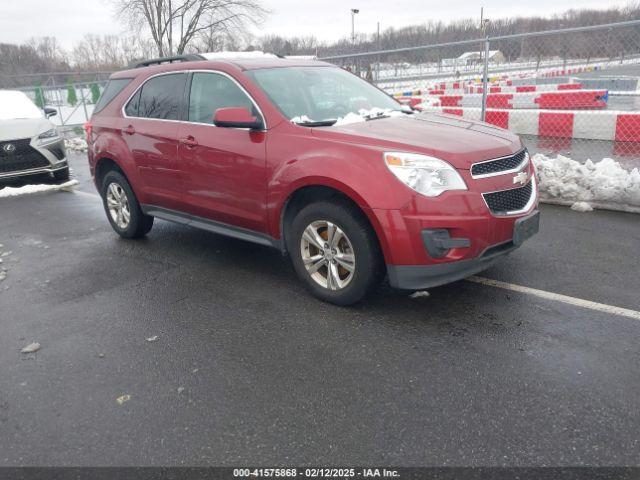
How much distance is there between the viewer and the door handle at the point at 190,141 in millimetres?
4547

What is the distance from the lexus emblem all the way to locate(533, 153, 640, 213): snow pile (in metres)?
8.30

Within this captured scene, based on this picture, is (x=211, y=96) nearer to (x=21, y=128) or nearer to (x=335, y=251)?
(x=335, y=251)

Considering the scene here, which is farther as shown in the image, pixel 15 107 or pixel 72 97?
pixel 72 97

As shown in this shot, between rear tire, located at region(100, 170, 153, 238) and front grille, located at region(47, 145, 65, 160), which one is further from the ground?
front grille, located at region(47, 145, 65, 160)

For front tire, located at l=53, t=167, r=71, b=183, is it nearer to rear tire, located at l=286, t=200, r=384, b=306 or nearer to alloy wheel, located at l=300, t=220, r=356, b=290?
rear tire, located at l=286, t=200, r=384, b=306

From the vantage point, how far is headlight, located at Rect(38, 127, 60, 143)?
364 inches

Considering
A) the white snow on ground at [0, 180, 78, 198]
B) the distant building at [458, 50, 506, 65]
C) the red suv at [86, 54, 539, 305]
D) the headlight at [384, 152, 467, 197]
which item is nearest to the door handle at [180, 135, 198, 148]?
the red suv at [86, 54, 539, 305]

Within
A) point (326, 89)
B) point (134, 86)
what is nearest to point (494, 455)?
point (326, 89)

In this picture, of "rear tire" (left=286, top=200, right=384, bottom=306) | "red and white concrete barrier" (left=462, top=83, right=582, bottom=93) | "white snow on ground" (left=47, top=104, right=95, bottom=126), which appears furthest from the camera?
"white snow on ground" (left=47, top=104, right=95, bottom=126)

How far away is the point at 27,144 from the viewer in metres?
8.99

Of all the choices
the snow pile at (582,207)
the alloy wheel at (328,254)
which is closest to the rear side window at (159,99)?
the alloy wheel at (328,254)

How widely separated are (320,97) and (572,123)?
23.1 ft

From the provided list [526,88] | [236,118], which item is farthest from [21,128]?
[526,88]

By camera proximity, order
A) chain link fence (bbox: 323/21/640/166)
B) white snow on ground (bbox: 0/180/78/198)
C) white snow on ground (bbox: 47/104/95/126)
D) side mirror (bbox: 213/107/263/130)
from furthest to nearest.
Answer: white snow on ground (bbox: 47/104/95/126)
white snow on ground (bbox: 0/180/78/198)
chain link fence (bbox: 323/21/640/166)
side mirror (bbox: 213/107/263/130)
